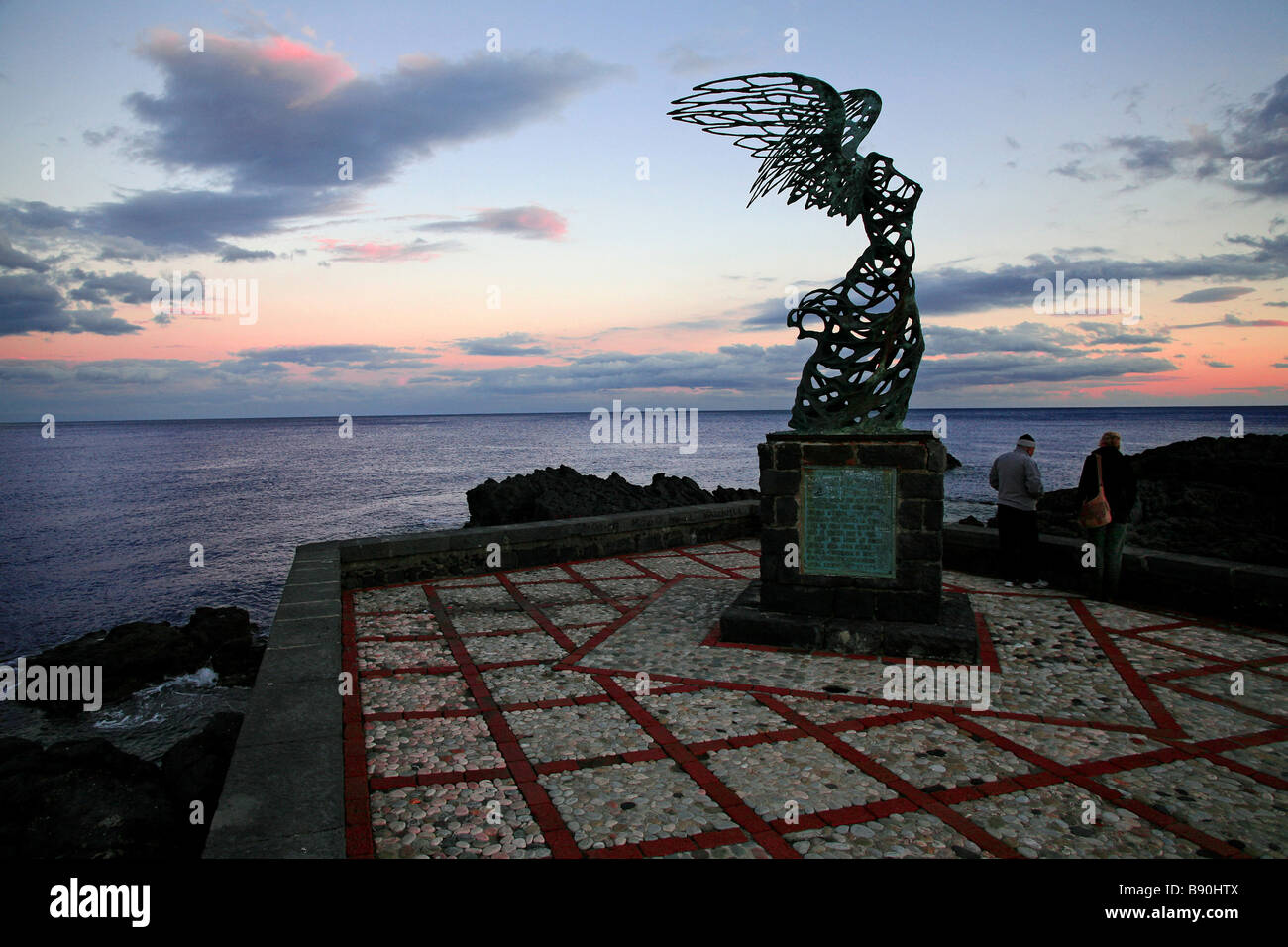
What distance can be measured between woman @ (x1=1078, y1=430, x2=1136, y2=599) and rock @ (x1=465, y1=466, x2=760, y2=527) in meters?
10.6

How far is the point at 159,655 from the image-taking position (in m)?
10.9

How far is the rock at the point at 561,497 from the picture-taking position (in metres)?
18.5

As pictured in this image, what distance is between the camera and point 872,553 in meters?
6.12

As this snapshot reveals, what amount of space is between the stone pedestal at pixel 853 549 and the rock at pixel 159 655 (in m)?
8.74

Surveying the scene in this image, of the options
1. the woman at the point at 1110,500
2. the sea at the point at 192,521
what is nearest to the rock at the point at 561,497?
the sea at the point at 192,521

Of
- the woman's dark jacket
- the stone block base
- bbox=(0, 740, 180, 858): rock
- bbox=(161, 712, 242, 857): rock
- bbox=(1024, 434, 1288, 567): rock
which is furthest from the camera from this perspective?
bbox=(1024, 434, 1288, 567): rock

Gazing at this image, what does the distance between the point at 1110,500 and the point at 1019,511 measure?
0.96m

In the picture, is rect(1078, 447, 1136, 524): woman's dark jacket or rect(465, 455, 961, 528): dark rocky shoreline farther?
rect(465, 455, 961, 528): dark rocky shoreline

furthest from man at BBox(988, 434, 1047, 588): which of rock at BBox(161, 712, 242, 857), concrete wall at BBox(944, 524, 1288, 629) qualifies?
rock at BBox(161, 712, 242, 857)

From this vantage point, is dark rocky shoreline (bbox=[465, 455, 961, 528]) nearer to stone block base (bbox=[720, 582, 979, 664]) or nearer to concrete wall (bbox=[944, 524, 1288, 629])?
concrete wall (bbox=[944, 524, 1288, 629])

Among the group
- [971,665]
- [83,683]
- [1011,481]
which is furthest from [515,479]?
[971,665]

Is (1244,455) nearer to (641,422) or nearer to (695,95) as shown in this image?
(695,95)

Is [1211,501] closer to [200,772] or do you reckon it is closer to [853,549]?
[853,549]

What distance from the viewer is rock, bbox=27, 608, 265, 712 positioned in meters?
10.6
